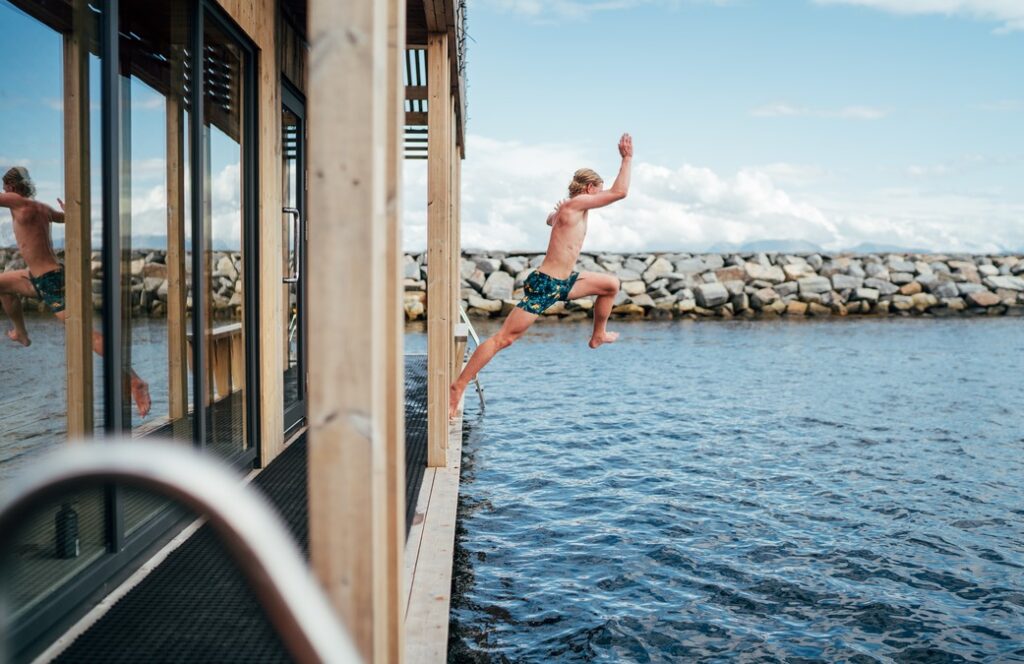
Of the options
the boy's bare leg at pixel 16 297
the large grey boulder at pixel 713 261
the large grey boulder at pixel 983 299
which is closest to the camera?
the boy's bare leg at pixel 16 297

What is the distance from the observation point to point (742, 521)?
5.86 metres

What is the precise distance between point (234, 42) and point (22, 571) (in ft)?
11.0

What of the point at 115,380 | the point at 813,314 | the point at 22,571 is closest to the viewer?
the point at 22,571

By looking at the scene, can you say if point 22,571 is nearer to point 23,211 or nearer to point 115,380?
point 115,380

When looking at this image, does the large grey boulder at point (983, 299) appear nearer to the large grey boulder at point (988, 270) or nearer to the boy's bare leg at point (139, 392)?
the large grey boulder at point (988, 270)

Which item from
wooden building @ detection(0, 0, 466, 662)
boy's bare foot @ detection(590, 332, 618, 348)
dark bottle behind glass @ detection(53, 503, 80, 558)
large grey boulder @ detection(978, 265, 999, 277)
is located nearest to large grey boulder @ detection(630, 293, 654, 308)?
large grey boulder @ detection(978, 265, 999, 277)

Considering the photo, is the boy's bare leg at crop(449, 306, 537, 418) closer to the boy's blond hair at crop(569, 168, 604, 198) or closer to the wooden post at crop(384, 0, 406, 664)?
the boy's blond hair at crop(569, 168, 604, 198)

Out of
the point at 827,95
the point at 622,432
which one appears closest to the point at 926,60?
the point at 827,95

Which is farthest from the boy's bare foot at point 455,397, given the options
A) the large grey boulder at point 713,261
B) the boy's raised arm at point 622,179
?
the large grey boulder at point 713,261

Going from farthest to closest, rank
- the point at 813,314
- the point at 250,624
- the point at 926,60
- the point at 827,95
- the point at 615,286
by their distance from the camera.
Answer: the point at 827,95, the point at 926,60, the point at 813,314, the point at 615,286, the point at 250,624

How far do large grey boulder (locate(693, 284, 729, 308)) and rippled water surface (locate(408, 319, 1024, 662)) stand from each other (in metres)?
11.1

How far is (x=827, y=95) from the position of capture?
6212cm

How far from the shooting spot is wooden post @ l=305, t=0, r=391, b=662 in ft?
5.26

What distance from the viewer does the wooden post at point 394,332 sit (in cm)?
200
